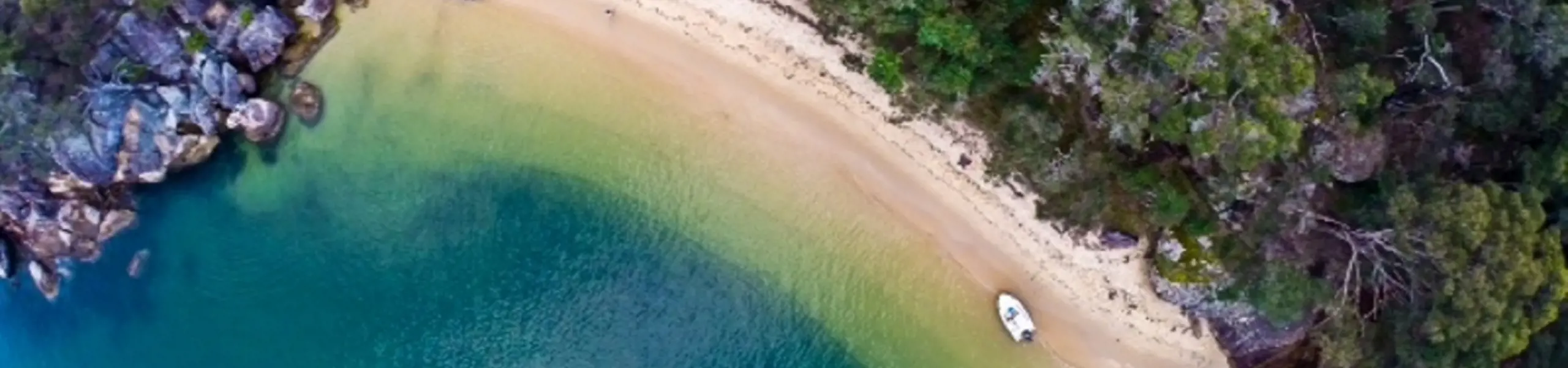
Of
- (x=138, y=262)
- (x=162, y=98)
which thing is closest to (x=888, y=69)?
(x=162, y=98)

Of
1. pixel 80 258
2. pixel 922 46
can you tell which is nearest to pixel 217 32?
pixel 80 258

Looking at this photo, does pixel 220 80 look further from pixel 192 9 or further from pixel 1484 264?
pixel 1484 264

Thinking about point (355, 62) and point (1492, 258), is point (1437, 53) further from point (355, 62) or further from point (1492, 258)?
point (355, 62)

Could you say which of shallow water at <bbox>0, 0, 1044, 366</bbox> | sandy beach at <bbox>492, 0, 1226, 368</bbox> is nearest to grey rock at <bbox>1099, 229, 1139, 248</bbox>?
sandy beach at <bbox>492, 0, 1226, 368</bbox>

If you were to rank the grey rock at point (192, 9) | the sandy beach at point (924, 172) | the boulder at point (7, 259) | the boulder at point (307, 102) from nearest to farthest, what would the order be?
the sandy beach at point (924, 172), the grey rock at point (192, 9), the boulder at point (307, 102), the boulder at point (7, 259)

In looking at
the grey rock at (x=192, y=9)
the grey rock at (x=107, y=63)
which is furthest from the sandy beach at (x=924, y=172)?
the grey rock at (x=107, y=63)

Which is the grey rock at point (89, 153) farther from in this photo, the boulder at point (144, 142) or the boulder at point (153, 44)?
the boulder at point (153, 44)
